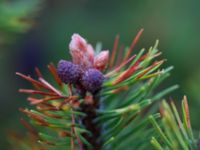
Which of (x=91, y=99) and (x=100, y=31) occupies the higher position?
(x=100, y=31)

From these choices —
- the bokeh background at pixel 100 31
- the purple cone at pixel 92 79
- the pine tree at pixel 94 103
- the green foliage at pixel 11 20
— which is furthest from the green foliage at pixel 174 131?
the bokeh background at pixel 100 31

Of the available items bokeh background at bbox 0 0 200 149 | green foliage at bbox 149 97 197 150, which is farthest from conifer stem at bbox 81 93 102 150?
bokeh background at bbox 0 0 200 149

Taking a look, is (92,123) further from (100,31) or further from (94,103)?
(100,31)

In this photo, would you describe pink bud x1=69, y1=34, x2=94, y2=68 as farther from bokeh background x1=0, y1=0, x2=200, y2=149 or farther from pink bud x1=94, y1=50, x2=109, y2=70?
bokeh background x1=0, y1=0, x2=200, y2=149

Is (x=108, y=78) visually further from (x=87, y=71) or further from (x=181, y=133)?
(x=181, y=133)

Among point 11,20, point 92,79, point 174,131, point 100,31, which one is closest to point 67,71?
point 92,79

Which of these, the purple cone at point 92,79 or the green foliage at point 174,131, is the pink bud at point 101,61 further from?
the green foliage at point 174,131

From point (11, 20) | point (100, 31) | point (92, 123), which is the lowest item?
point (92, 123)
